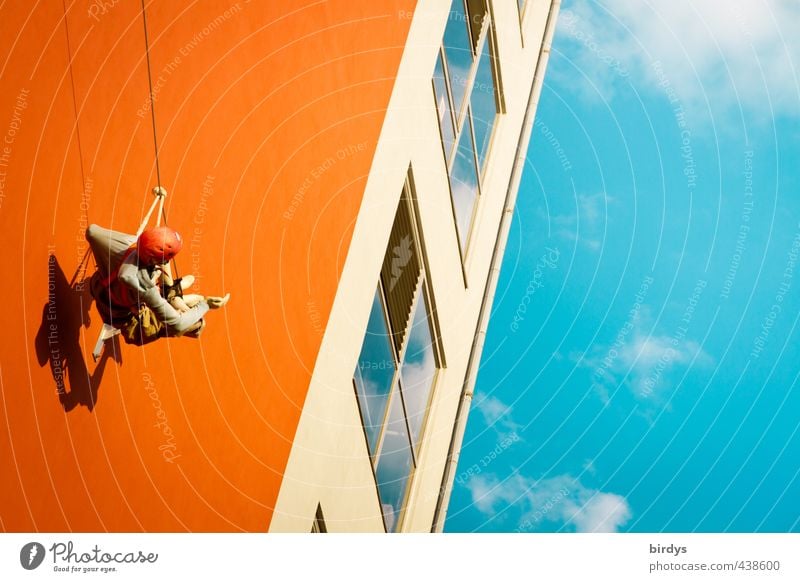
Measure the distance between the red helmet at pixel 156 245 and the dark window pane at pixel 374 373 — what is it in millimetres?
4158

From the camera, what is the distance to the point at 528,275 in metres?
10.1

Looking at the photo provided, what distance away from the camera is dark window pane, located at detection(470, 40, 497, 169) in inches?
408

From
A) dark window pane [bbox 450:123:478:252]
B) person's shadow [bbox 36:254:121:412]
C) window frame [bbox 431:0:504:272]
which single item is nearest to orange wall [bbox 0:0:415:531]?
person's shadow [bbox 36:254:121:412]

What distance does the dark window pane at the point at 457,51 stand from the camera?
29.7 feet

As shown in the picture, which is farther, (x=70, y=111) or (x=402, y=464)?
(x=402, y=464)

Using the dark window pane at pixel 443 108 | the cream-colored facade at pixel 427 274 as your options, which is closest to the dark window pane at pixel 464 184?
the cream-colored facade at pixel 427 274

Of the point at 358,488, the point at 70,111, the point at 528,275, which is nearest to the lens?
the point at 70,111

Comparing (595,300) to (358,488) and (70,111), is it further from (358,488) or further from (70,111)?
(70,111)

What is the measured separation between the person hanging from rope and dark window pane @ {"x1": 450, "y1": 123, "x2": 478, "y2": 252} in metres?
6.56

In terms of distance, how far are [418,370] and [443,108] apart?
2428mm

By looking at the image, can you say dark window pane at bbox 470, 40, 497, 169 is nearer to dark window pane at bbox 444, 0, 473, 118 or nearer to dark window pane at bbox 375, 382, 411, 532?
dark window pane at bbox 444, 0, 473, 118

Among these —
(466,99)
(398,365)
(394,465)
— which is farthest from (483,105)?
(394,465)
